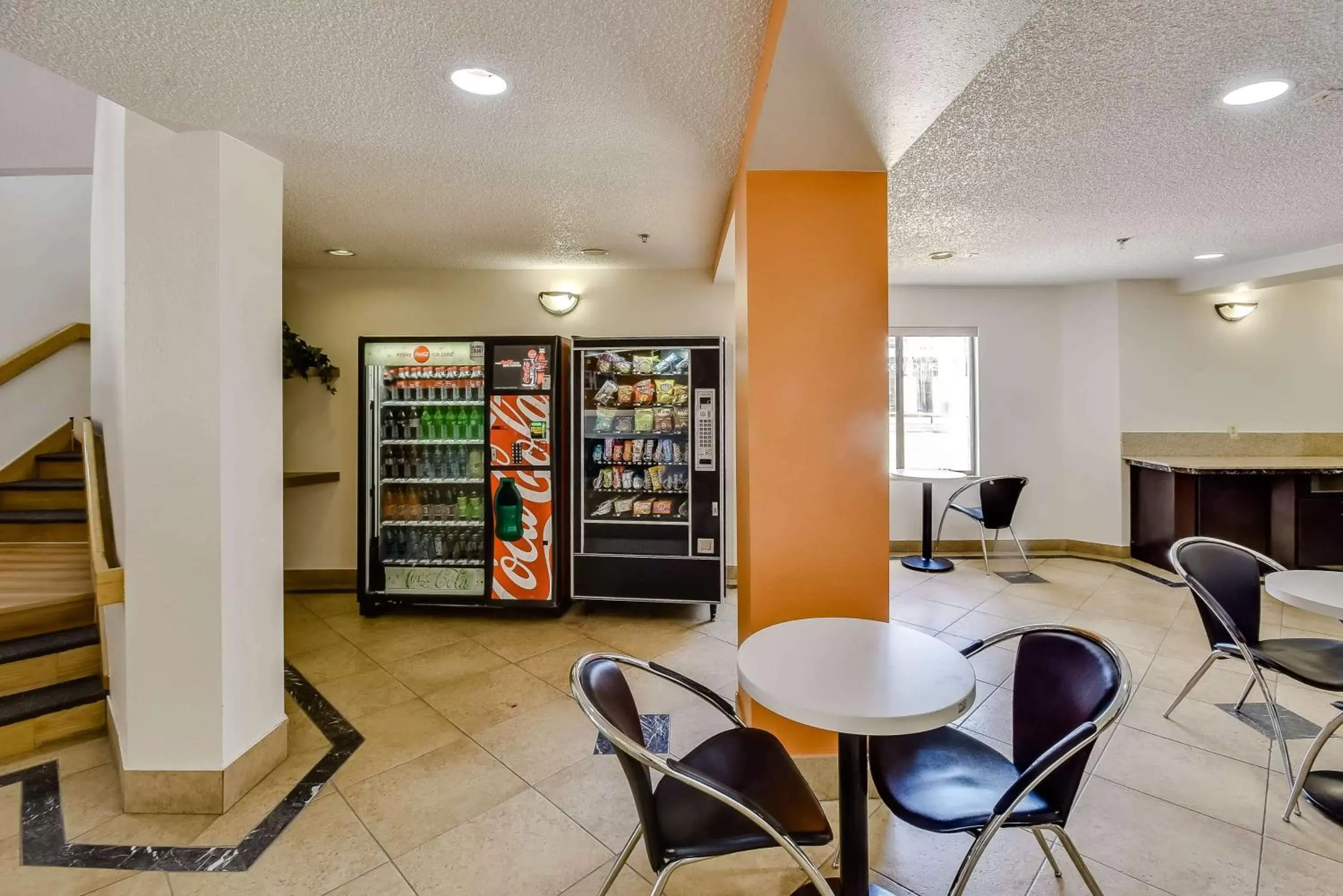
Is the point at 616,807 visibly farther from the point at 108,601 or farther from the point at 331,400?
the point at 331,400

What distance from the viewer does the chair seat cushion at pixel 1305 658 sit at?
6.29 ft

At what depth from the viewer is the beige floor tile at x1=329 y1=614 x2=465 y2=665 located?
10.7ft

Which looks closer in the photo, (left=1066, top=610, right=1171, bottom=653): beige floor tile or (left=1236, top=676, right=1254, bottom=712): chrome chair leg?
(left=1236, top=676, right=1254, bottom=712): chrome chair leg

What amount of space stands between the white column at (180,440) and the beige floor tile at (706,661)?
191 cm

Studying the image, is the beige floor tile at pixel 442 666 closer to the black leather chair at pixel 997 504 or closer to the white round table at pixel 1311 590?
the white round table at pixel 1311 590

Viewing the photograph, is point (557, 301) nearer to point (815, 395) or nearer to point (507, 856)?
point (815, 395)

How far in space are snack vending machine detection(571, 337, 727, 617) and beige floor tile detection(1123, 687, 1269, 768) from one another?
2.16m

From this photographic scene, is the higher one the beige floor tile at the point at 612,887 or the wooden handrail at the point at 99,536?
the wooden handrail at the point at 99,536

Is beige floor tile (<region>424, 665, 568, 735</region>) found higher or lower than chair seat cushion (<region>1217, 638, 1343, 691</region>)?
lower

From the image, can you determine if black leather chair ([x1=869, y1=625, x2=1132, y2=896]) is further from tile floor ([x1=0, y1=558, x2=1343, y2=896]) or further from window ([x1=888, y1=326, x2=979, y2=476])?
window ([x1=888, y1=326, x2=979, y2=476])

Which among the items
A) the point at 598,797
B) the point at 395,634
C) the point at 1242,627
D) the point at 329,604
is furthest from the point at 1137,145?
the point at 329,604

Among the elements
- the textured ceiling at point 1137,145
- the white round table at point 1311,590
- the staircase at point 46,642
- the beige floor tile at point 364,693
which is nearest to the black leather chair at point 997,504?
the textured ceiling at point 1137,145

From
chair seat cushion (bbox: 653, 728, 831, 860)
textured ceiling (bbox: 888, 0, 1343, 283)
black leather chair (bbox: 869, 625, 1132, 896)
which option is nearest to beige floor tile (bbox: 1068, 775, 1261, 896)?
black leather chair (bbox: 869, 625, 1132, 896)

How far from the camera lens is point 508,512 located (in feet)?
12.2
